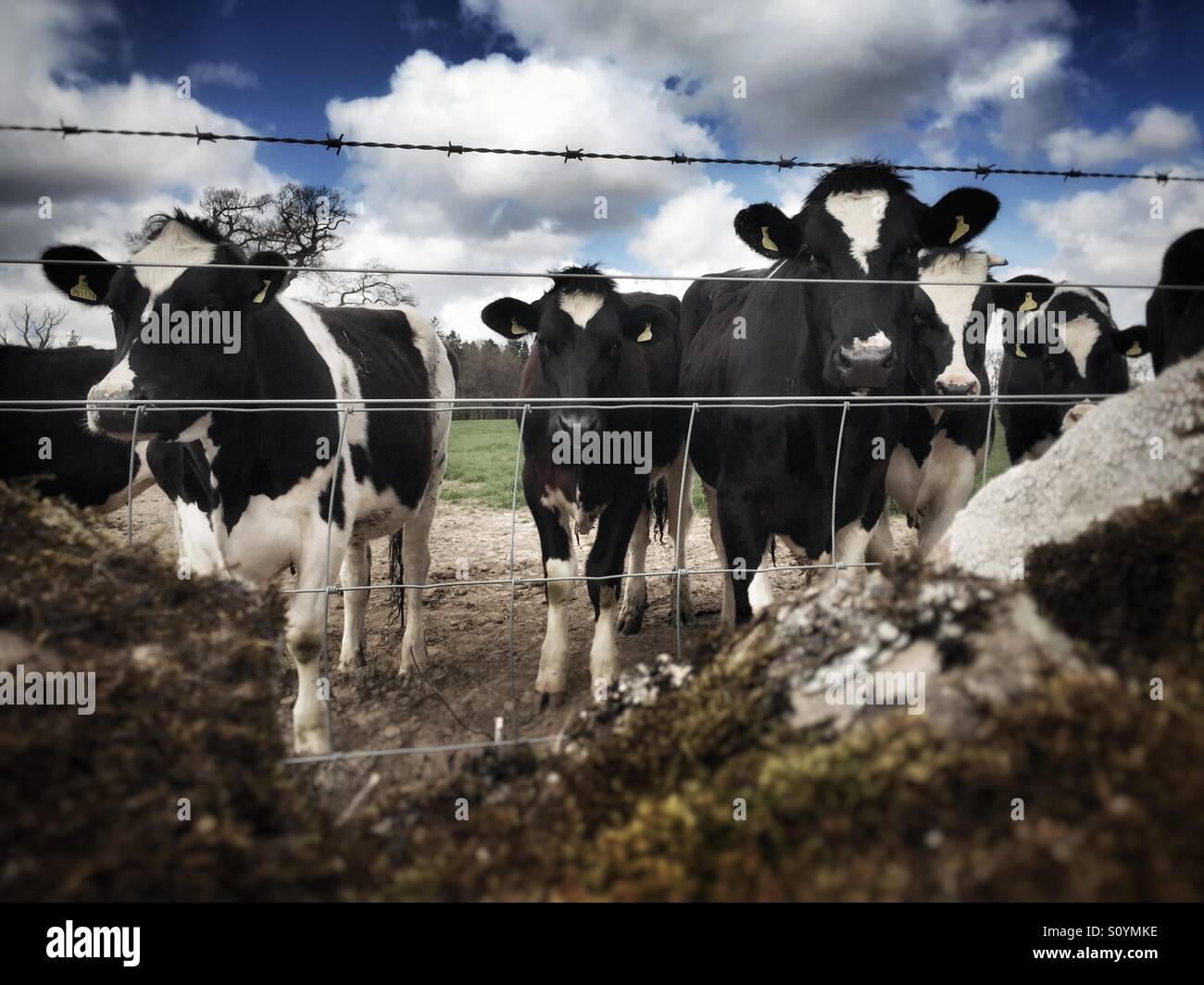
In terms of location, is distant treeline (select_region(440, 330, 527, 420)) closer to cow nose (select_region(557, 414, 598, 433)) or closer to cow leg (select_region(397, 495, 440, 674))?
cow leg (select_region(397, 495, 440, 674))

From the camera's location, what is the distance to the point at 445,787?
199cm

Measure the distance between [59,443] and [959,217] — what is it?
6933 mm

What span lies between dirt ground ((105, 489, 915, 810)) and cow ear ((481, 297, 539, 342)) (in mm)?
1853

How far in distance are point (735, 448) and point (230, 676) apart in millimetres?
3019

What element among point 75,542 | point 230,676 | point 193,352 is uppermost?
point 193,352

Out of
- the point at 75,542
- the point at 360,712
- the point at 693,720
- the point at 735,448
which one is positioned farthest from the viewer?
the point at 360,712

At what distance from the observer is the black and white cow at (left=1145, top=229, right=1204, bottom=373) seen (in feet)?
9.52

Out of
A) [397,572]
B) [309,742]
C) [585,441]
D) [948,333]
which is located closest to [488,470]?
[397,572]

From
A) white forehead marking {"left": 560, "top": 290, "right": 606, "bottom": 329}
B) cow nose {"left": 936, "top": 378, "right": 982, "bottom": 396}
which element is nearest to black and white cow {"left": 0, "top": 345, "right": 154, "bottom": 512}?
white forehead marking {"left": 560, "top": 290, "right": 606, "bottom": 329}

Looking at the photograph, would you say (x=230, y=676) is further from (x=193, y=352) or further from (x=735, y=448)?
(x=735, y=448)
